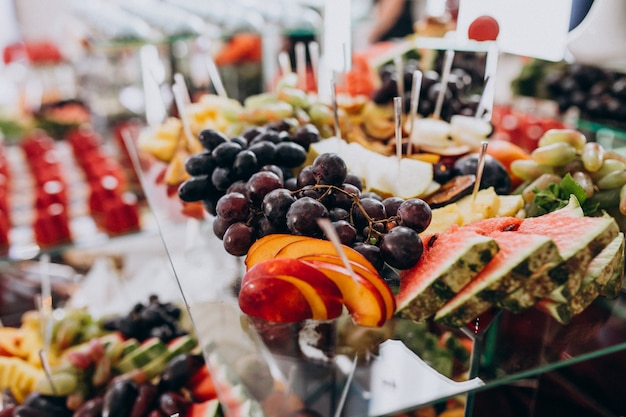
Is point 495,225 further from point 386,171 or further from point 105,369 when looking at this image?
point 105,369

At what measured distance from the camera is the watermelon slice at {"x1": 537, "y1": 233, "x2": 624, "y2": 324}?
2.43 feet

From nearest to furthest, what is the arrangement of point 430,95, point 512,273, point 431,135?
point 512,273
point 431,135
point 430,95

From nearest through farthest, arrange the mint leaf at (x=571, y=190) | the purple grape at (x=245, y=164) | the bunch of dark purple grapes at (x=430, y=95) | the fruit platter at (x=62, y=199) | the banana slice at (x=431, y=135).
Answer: the mint leaf at (x=571, y=190) → the purple grape at (x=245, y=164) → the banana slice at (x=431, y=135) → the bunch of dark purple grapes at (x=430, y=95) → the fruit platter at (x=62, y=199)

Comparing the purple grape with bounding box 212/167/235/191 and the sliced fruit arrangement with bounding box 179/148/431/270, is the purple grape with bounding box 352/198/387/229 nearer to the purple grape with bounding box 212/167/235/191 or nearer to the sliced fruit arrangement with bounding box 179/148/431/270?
the sliced fruit arrangement with bounding box 179/148/431/270

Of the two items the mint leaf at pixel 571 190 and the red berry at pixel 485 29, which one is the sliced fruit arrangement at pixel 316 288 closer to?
the mint leaf at pixel 571 190

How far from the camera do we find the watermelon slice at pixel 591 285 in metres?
0.74

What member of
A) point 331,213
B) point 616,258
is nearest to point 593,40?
point 616,258

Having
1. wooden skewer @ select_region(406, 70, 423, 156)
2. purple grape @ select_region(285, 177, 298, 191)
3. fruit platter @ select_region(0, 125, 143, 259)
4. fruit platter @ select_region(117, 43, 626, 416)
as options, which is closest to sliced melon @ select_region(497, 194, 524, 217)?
fruit platter @ select_region(117, 43, 626, 416)

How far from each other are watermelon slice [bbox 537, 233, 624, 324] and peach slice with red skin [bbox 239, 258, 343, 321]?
300 millimetres

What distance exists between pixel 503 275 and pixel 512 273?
0.01 metres

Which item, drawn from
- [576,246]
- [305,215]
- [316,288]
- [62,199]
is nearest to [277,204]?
[305,215]

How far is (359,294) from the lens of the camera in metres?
0.70

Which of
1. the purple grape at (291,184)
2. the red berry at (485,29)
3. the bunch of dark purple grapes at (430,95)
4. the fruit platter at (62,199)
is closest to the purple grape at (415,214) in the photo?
the purple grape at (291,184)

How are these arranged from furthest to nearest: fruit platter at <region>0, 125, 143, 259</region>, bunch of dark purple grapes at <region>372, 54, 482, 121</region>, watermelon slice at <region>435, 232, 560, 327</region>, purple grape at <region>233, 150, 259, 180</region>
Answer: fruit platter at <region>0, 125, 143, 259</region>, bunch of dark purple grapes at <region>372, 54, 482, 121</region>, purple grape at <region>233, 150, 259, 180</region>, watermelon slice at <region>435, 232, 560, 327</region>
